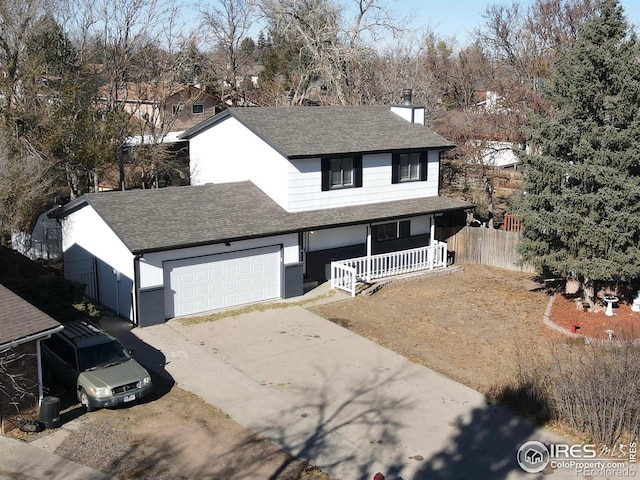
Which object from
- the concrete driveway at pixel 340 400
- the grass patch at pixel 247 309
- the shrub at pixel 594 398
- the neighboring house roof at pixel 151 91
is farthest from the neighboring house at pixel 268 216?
the neighboring house roof at pixel 151 91

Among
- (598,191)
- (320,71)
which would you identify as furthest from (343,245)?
(320,71)

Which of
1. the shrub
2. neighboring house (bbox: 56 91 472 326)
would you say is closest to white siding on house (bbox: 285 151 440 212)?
neighboring house (bbox: 56 91 472 326)

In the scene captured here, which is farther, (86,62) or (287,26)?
(287,26)

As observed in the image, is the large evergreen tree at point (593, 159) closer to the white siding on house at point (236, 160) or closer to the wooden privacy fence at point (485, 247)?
the wooden privacy fence at point (485, 247)

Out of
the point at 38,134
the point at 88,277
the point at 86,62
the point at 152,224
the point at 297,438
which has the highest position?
the point at 86,62

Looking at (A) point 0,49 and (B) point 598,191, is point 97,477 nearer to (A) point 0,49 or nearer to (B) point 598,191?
(B) point 598,191

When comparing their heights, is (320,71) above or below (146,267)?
above
